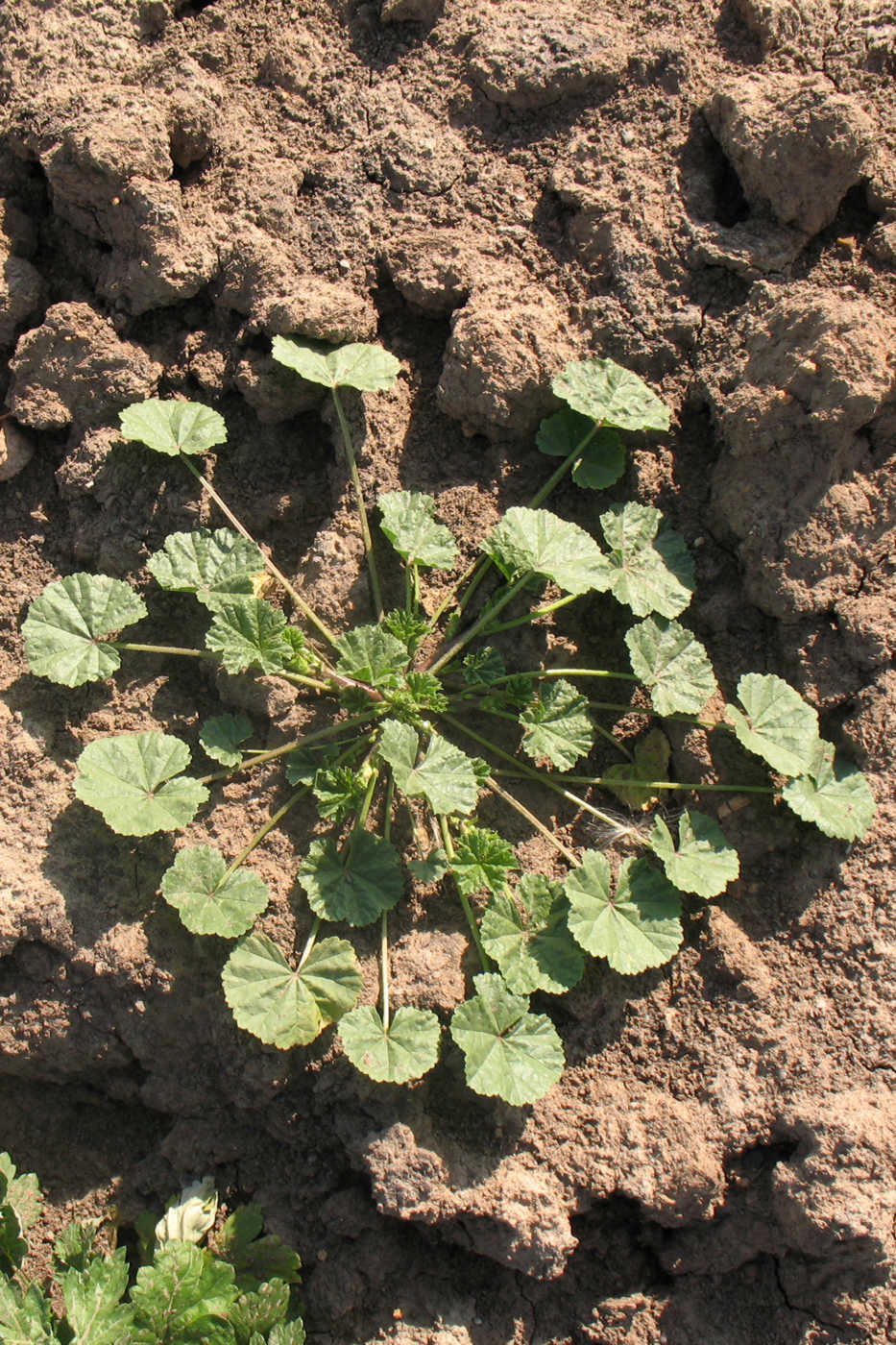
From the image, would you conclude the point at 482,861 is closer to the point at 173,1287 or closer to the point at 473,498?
the point at 473,498

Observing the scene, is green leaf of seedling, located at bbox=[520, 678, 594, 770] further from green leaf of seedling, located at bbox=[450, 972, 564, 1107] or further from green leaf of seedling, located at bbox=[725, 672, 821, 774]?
green leaf of seedling, located at bbox=[450, 972, 564, 1107]

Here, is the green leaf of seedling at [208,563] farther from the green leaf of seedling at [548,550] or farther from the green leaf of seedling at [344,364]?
the green leaf of seedling at [548,550]

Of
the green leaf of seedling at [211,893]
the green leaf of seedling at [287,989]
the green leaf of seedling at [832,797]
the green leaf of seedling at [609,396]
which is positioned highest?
the green leaf of seedling at [609,396]

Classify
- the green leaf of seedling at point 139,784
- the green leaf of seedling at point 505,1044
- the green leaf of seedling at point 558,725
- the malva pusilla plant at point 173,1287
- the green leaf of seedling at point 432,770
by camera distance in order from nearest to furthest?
the malva pusilla plant at point 173,1287 < the green leaf of seedling at point 505,1044 < the green leaf of seedling at point 432,770 < the green leaf of seedling at point 139,784 < the green leaf of seedling at point 558,725

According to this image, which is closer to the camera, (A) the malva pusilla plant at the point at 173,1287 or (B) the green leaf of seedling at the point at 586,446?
(A) the malva pusilla plant at the point at 173,1287

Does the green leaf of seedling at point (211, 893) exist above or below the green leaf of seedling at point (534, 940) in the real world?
below

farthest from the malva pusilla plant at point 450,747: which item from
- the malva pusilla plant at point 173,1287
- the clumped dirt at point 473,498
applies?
the malva pusilla plant at point 173,1287

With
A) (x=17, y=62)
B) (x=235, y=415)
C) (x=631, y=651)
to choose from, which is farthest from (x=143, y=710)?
(x=17, y=62)

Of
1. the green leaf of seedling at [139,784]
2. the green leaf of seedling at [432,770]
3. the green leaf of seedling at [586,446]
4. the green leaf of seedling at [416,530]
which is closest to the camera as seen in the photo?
the green leaf of seedling at [432,770]
